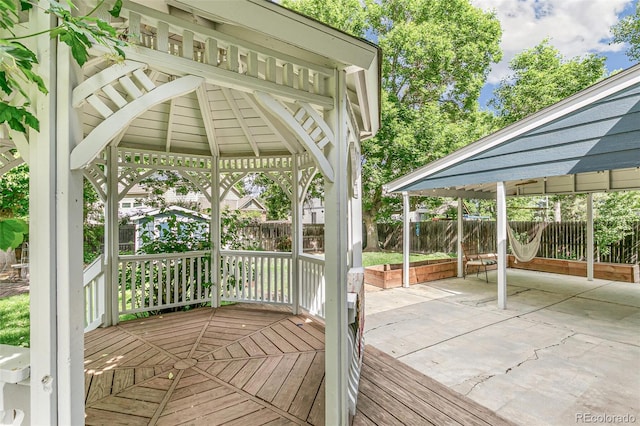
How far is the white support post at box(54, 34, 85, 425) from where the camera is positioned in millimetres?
1209

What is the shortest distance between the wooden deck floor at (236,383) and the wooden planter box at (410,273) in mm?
2961

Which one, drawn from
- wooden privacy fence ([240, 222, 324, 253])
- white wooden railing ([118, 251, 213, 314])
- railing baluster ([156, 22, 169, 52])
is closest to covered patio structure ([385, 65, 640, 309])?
white wooden railing ([118, 251, 213, 314])

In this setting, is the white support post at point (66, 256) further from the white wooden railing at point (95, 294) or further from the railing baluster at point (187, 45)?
the white wooden railing at point (95, 294)

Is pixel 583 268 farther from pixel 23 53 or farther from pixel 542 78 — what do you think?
pixel 23 53

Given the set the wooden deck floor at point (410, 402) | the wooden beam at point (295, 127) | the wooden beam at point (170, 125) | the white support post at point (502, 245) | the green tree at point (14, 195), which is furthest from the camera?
the green tree at point (14, 195)

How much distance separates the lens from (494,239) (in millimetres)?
10117

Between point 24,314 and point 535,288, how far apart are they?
362 inches

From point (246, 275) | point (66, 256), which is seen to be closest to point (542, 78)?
point (246, 275)

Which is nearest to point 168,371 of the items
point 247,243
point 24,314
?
point 247,243

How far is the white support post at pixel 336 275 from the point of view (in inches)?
78.1

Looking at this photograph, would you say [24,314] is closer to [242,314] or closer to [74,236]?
[242,314]

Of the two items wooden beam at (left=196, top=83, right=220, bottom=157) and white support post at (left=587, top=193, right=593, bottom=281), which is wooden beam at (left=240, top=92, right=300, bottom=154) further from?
white support post at (left=587, top=193, right=593, bottom=281)

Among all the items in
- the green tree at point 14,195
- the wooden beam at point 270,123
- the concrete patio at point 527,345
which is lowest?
the concrete patio at point 527,345

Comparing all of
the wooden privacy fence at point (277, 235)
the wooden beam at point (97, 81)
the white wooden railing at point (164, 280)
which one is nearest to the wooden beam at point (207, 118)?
the white wooden railing at point (164, 280)
